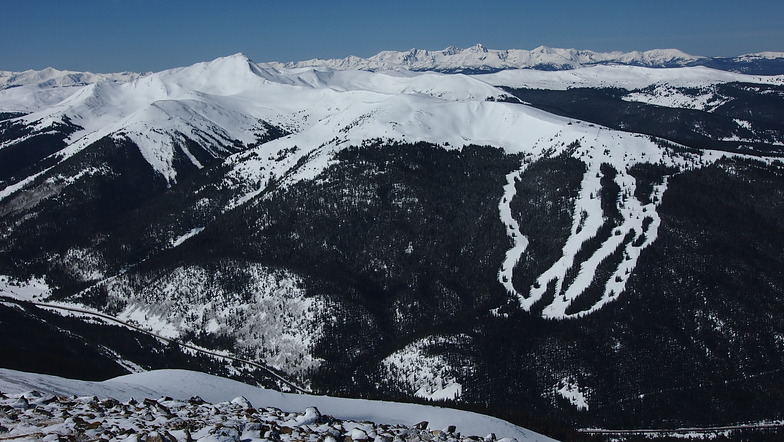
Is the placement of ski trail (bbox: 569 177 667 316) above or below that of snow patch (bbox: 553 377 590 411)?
above

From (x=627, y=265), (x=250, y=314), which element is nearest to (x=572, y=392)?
(x=627, y=265)

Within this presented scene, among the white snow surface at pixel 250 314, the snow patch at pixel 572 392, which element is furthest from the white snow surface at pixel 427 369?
the white snow surface at pixel 250 314

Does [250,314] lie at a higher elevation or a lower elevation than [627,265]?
lower

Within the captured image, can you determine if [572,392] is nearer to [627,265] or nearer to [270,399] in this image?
[627,265]

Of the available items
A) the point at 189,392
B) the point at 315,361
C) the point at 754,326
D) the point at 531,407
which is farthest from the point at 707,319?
the point at 189,392

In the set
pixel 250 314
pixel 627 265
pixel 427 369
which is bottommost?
pixel 427 369

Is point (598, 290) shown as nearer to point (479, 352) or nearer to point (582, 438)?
point (479, 352)

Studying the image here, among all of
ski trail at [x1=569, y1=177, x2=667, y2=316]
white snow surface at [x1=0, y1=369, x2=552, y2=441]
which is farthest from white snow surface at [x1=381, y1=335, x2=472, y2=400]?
white snow surface at [x1=0, y1=369, x2=552, y2=441]

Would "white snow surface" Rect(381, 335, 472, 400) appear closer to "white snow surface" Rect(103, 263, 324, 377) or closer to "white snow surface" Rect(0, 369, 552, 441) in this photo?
"white snow surface" Rect(103, 263, 324, 377)
